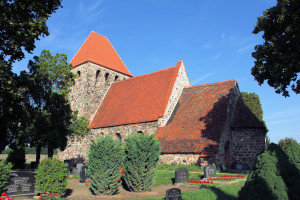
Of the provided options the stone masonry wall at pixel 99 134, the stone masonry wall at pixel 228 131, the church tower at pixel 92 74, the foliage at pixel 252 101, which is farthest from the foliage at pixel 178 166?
the foliage at pixel 252 101

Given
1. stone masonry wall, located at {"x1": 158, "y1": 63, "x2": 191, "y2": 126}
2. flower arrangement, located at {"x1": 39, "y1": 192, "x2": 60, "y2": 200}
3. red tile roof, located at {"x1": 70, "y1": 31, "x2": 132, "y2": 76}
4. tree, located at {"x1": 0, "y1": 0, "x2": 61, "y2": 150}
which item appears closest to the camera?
flower arrangement, located at {"x1": 39, "y1": 192, "x2": 60, "y2": 200}

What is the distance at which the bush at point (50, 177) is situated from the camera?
10008mm

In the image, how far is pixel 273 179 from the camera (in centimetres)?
565

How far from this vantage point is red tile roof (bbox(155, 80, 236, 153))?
61.9 feet

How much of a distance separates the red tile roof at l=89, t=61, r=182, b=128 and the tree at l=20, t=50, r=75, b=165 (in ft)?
17.8

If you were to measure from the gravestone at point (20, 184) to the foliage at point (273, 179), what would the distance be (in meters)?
8.78

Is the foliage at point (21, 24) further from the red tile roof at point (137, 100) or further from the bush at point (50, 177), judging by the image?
the red tile roof at point (137, 100)

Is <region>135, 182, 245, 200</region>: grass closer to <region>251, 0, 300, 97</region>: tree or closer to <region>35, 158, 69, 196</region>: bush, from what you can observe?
<region>35, 158, 69, 196</region>: bush

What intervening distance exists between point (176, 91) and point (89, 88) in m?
11.6

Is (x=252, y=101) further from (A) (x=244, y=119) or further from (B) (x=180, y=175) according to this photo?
(B) (x=180, y=175)

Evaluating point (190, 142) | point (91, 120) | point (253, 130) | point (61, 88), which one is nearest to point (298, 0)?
point (253, 130)

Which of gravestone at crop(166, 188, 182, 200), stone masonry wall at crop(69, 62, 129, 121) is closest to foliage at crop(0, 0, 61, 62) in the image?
gravestone at crop(166, 188, 182, 200)

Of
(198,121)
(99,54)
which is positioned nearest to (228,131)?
(198,121)

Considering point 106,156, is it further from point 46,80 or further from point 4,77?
point 46,80
